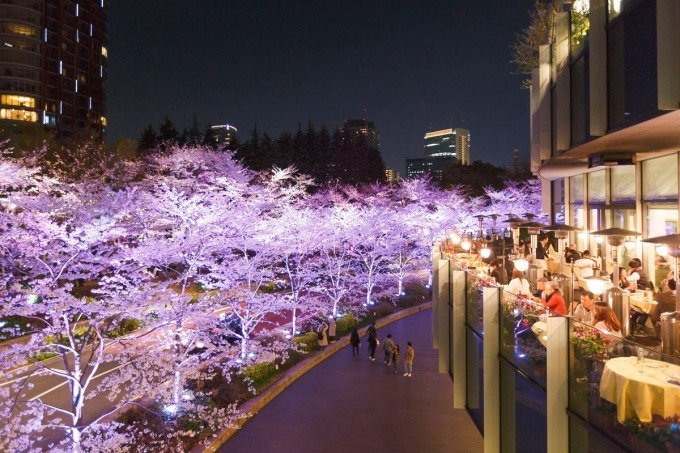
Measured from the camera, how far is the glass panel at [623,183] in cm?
1481

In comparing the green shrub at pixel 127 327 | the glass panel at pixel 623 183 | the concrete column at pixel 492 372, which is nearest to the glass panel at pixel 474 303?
the concrete column at pixel 492 372

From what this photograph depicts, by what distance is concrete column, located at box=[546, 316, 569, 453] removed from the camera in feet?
19.0

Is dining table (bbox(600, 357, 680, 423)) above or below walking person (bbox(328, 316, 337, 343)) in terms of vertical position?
above

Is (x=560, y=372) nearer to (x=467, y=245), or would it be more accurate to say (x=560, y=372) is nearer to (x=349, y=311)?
(x=467, y=245)

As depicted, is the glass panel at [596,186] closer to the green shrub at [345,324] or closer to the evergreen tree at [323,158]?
the green shrub at [345,324]

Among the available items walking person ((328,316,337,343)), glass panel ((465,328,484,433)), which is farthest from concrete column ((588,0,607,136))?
walking person ((328,316,337,343))

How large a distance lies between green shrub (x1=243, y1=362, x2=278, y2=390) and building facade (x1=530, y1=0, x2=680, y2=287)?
11.2 metres

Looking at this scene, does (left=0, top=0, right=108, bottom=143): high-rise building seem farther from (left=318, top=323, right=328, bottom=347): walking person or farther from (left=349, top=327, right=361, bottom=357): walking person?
(left=349, top=327, right=361, bottom=357): walking person

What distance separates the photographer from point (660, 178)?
42.2 ft

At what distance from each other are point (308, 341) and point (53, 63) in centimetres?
6604

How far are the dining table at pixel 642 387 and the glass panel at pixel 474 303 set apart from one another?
422 centimetres

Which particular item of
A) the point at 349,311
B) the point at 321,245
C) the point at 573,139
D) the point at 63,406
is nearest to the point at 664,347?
the point at 573,139

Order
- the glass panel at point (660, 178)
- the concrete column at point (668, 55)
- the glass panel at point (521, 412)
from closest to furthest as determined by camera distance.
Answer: the glass panel at point (521, 412) → the concrete column at point (668, 55) → the glass panel at point (660, 178)

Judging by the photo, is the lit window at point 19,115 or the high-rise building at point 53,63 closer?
the lit window at point 19,115
